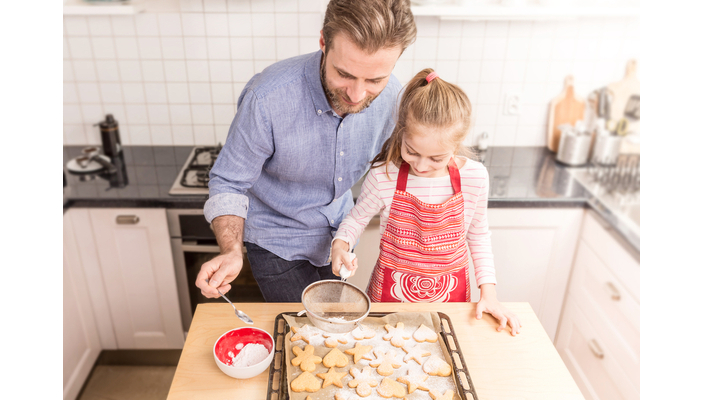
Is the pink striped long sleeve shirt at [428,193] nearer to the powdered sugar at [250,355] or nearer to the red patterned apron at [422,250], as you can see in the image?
the red patterned apron at [422,250]

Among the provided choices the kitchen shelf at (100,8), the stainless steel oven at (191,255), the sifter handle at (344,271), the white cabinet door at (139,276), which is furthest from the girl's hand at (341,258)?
the kitchen shelf at (100,8)

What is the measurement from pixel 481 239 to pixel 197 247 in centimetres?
109

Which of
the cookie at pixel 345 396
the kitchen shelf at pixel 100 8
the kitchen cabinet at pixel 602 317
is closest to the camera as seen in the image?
the cookie at pixel 345 396

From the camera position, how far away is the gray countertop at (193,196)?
5.78 feet

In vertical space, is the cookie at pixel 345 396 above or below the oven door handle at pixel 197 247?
above

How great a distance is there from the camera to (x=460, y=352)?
103cm

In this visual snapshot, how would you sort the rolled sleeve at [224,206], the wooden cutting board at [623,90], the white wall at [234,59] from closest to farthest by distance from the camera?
1. the rolled sleeve at [224,206]
2. the white wall at [234,59]
3. the wooden cutting board at [623,90]

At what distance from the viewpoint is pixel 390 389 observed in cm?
94

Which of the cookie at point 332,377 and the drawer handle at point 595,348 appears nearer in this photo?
the cookie at point 332,377

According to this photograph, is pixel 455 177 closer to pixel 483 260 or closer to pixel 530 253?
pixel 483 260

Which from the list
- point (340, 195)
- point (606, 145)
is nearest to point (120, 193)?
point (340, 195)

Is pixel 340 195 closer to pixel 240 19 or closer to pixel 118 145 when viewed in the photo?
pixel 240 19

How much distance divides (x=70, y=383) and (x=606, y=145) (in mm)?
2419

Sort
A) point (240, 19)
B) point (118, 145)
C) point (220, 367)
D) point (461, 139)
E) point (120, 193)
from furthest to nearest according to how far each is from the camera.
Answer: point (118, 145)
point (240, 19)
point (120, 193)
point (461, 139)
point (220, 367)
